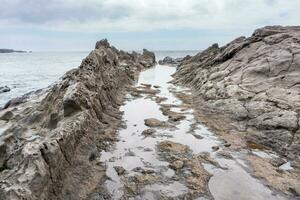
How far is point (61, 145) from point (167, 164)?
144 inches

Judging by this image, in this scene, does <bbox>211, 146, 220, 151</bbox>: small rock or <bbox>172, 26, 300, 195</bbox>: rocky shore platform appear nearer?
<bbox>211, 146, 220, 151</bbox>: small rock

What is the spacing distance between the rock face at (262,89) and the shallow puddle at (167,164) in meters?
2.16

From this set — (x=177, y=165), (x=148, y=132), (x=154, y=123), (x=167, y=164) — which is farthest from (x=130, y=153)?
(x=154, y=123)

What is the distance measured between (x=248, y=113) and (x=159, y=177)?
8.05 m

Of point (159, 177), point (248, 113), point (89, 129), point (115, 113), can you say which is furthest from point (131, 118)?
point (159, 177)

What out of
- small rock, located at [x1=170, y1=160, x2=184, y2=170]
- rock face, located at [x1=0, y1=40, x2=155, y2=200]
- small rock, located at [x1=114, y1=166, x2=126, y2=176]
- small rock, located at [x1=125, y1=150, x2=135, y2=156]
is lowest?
small rock, located at [x1=125, y1=150, x2=135, y2=156]

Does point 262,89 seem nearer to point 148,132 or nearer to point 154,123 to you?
point 154,123

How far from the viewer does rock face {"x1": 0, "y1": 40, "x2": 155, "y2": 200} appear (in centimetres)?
778

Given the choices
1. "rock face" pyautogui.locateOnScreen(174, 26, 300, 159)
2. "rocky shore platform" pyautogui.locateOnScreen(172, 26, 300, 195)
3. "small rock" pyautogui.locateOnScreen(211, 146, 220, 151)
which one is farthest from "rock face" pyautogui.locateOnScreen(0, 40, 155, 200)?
"rock face" pyautogui.locateOnScreen(174, 26, 300, 159)

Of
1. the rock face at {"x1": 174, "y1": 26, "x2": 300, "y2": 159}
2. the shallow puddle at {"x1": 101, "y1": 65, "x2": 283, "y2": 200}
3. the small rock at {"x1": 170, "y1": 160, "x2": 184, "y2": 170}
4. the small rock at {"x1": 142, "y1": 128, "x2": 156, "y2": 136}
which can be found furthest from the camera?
the small rock at {"x1": 142, "y1": 128, "x2": 156, "y2": 136}

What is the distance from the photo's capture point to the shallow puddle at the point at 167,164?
9383mm

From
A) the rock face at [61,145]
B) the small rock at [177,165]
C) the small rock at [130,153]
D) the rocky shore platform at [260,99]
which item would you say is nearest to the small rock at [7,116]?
the rock face at [61,145]

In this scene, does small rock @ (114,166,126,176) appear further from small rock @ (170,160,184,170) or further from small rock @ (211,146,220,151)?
small rock @ (211,146,220,151)

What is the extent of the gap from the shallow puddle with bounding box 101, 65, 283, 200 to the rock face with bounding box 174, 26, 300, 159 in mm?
2163
